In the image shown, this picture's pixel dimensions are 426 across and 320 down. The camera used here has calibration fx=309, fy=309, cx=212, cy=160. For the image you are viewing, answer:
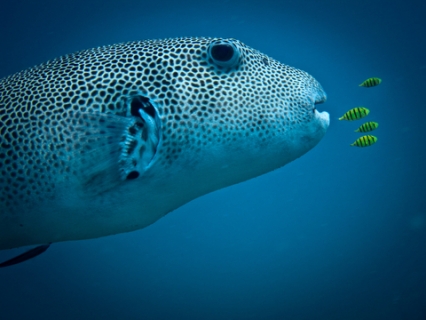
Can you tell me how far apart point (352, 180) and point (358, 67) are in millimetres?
14167

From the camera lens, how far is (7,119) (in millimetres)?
2301

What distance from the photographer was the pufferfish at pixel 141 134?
2062 mm

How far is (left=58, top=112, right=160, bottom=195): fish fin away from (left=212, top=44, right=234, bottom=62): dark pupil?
77cm

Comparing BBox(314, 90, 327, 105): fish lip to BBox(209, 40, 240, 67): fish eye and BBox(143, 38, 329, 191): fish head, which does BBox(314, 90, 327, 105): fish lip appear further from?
BBox(209, 40, 240, 67): fish eye

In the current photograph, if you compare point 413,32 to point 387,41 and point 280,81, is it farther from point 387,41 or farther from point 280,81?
point 280,81

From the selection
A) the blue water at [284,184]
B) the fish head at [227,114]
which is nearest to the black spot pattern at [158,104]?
the fish head at [227,114]

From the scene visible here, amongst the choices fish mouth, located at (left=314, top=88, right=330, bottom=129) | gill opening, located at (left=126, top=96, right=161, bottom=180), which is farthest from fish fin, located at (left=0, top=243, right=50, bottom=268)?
fish mouth, located at (left=314, top=88, right=330, bottom=129)

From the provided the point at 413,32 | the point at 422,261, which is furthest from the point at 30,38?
the point at 422,261

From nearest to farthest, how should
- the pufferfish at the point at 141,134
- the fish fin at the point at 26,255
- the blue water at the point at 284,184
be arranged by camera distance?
1. the pufferfish at the point at 141,134
2. the fish fin at the point at 26,255
3. the blue water at the point at 284,184

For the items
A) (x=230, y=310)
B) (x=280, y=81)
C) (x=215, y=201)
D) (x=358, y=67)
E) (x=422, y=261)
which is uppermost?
(x=358, y=67)

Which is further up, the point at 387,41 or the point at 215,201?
the point at 387,41

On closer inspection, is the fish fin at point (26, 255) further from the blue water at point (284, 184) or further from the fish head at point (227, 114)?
the blue water at point (284, 184)

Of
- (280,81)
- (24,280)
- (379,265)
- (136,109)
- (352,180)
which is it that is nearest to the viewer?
(136,109)

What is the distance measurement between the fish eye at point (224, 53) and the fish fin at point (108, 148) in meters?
0.76
